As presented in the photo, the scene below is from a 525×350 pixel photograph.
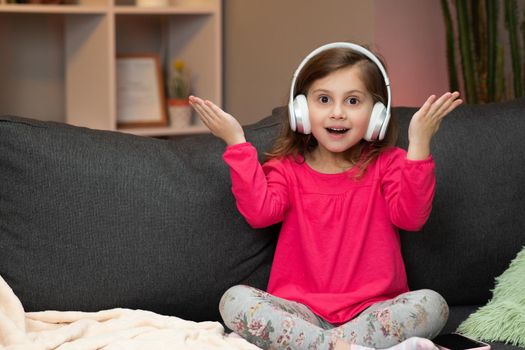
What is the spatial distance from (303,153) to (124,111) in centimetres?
149

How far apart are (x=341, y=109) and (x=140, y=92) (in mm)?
1628

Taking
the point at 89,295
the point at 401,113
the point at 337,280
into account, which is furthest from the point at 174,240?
the point at 401,113

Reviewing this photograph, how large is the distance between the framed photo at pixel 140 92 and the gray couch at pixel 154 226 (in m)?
1.39

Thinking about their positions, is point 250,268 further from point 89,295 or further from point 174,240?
point 89,295

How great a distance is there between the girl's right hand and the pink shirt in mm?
24

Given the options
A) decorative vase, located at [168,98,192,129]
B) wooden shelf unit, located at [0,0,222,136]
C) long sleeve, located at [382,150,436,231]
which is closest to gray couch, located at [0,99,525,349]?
long sleeve, located at [382,150,436,231]

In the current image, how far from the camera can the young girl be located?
1.85m

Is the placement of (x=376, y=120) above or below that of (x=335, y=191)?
above

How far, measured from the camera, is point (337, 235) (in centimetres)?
191

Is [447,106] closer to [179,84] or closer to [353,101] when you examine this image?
[353,101]

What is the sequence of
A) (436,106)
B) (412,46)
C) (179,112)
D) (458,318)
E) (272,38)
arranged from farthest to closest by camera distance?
(179,112) < (272,38) < (412,46) < (458,318) < (436,106)

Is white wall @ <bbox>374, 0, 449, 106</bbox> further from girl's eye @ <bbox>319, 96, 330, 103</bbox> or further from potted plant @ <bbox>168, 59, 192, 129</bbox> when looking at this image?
girl's eye @ <bbox>319, 96, 330, 103</bbox>

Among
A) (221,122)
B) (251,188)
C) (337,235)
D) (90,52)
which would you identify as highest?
(90,52)

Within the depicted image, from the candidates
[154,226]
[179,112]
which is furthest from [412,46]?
[154,226]
